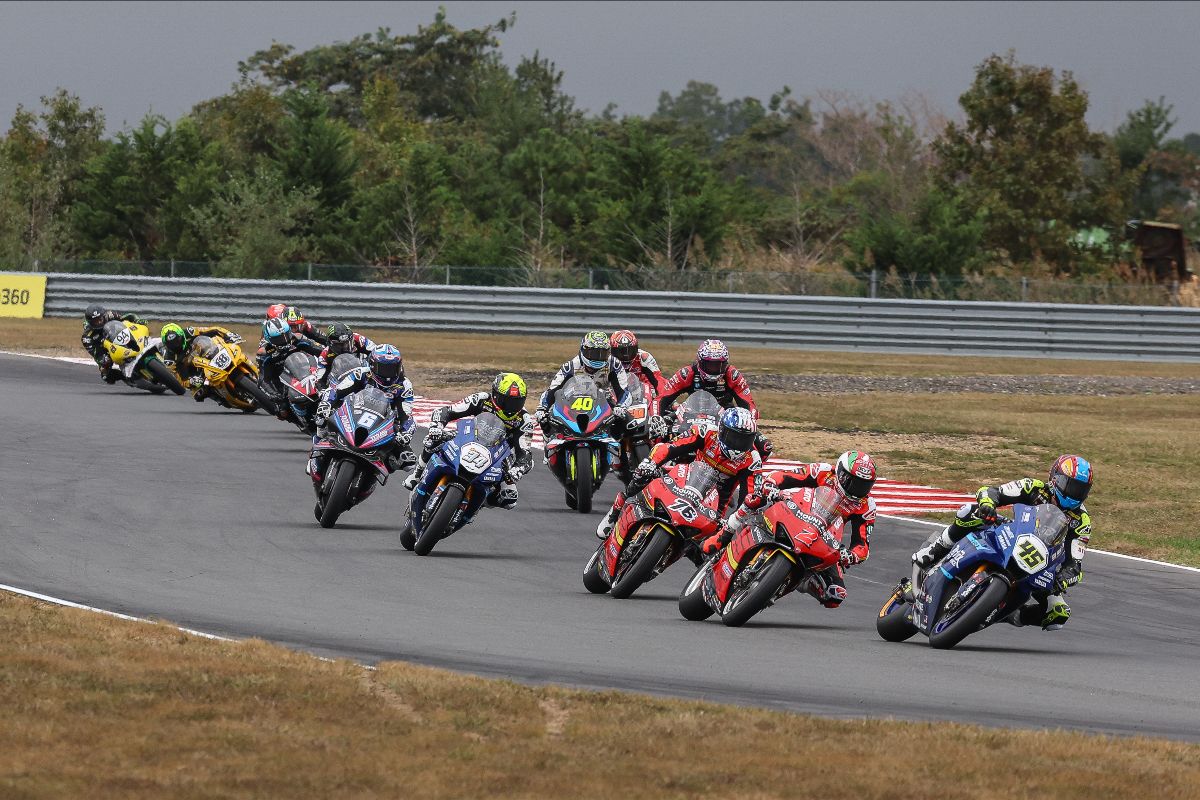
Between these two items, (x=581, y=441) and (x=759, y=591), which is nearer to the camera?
(x=759, y=591)

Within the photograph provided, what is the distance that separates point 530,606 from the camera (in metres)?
12.4

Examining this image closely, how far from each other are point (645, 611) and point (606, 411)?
521 cm

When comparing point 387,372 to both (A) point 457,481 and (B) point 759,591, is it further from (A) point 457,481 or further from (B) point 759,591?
(B) point 759,591

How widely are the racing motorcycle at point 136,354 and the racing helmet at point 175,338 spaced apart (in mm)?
1014

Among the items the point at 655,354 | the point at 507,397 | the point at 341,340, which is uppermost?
the point at 341,340

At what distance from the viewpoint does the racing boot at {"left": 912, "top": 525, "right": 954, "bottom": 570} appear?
38.1 ft

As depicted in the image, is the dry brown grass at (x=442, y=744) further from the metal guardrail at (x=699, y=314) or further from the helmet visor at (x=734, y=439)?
the metal guardrail at (x=699, y=314)

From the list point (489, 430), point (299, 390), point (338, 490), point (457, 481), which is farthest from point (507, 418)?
point (299, 390)

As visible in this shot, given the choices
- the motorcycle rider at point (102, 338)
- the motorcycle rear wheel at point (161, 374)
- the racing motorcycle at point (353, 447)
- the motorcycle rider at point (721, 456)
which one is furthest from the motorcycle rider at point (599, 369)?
the motorcycle rider at point (102, 338)

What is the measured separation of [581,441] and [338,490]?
2.90 m

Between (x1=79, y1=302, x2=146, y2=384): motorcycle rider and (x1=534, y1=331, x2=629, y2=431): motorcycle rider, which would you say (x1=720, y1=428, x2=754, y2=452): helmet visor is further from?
(x1=79, y1=302, x2=146, y2=384): motorcycle rider

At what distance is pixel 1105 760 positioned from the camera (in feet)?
27.1

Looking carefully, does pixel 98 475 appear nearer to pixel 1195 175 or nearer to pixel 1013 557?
pixel 1013 557

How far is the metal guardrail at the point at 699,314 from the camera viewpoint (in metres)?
39.4
